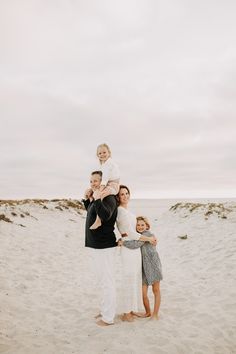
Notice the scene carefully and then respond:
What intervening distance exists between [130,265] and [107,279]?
1.59ft

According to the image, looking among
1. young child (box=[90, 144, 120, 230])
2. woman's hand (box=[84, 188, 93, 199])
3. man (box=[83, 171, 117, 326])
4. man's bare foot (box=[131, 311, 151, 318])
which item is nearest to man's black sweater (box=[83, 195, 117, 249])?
man (box=[83, 171, 117, 326])

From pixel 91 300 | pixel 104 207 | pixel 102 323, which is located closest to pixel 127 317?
pixel 102 323

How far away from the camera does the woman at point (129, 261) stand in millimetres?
5906

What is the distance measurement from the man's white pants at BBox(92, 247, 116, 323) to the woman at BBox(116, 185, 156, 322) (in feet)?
0.82

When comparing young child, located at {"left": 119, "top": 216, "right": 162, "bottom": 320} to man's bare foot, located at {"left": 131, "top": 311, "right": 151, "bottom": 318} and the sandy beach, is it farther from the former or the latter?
the sandy beach

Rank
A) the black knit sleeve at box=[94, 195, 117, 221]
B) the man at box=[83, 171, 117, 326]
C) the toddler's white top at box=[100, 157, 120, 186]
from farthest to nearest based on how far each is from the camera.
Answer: the man at box=[83, 171, 117, 326]
the toddler's white top at box=[100, 157, 120, 186]
the black knit sleeve at box=[94, 195, 117, 221]

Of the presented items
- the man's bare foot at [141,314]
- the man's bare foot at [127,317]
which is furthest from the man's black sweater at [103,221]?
the man's bare foot at [141,314]

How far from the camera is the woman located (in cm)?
591

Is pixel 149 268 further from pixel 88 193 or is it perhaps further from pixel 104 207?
pixel 88 193

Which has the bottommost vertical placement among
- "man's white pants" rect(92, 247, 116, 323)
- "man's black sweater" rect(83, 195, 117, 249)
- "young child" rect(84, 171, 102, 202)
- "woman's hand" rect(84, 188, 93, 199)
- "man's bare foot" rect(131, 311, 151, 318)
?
"man's bare foot" rect(131, 311, 151, 318)

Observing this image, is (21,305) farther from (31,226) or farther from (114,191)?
(31,226)

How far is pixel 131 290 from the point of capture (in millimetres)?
5941

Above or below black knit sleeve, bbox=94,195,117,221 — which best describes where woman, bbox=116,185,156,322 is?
below

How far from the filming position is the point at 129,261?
233 inches
